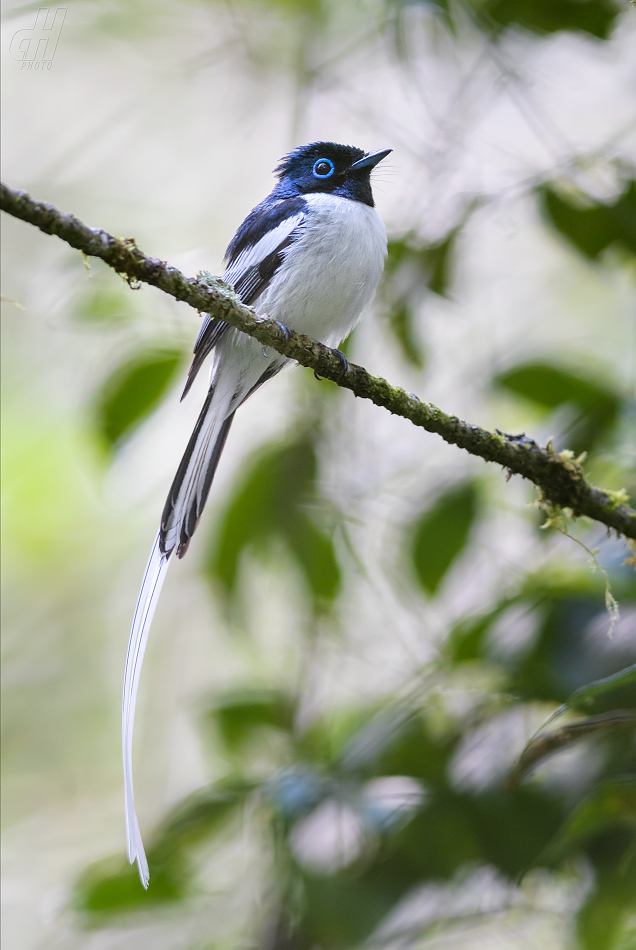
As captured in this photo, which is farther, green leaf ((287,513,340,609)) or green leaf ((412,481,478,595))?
green leaf ((287,513,340,609))

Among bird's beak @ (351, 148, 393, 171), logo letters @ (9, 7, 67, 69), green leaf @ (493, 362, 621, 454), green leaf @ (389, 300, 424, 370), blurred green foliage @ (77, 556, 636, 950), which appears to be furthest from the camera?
logo letters @ (9, 7, 67, 69)

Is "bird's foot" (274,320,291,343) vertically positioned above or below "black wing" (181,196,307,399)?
below

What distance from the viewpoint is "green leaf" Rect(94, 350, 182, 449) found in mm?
2191

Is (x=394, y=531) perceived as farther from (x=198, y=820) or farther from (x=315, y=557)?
(x=198, y=820)

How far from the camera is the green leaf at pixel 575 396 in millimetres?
2184

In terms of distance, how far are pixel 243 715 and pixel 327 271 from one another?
1.36m

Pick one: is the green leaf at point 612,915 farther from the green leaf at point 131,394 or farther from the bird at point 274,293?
the green leaf at point 131,394

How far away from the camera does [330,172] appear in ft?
9.43

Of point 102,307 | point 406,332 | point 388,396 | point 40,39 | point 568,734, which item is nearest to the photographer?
point 568,734

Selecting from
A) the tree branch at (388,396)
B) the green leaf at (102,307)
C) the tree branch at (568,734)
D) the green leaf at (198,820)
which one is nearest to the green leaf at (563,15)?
the tree branch at (388,396)

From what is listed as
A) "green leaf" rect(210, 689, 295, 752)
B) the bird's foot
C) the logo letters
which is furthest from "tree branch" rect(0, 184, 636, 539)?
the logo letters

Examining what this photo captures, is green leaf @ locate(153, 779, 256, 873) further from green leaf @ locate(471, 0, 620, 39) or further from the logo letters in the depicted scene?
the logo letters

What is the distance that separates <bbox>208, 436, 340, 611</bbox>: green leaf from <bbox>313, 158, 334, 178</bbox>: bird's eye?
1.07m

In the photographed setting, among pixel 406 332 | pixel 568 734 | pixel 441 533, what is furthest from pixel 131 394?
pixel 568 734
